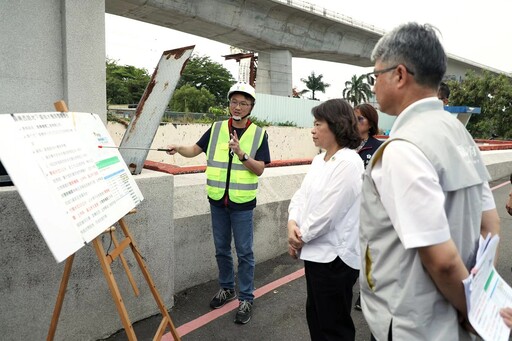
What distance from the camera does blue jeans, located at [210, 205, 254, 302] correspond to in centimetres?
333

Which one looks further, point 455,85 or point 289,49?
point 455,85

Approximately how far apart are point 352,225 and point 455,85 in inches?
1197

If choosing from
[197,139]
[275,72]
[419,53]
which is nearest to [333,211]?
[419,53]

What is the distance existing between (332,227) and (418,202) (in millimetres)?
1171

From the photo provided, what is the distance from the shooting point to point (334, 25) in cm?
2536

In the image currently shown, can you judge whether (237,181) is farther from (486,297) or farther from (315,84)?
(315,84)

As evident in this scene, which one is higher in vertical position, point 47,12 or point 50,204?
point 47,12

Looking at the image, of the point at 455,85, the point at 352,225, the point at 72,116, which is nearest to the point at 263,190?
the point at 352,225

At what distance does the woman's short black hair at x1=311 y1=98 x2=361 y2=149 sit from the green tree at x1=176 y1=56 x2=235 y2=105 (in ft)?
163

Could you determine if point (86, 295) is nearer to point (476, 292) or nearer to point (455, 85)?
point (476, 292)

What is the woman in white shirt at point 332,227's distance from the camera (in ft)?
7.44

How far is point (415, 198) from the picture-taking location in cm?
119

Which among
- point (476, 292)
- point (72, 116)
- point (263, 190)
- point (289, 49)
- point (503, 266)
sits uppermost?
point (289, 49)

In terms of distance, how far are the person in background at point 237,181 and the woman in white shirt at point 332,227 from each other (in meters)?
0.94
